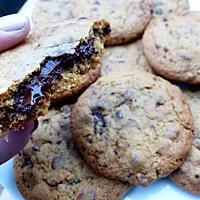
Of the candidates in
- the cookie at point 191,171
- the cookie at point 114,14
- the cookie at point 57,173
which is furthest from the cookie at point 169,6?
the cookie at point 57,173

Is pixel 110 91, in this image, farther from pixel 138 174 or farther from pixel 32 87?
pixel 32 87

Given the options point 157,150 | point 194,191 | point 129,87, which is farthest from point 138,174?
point 129,87

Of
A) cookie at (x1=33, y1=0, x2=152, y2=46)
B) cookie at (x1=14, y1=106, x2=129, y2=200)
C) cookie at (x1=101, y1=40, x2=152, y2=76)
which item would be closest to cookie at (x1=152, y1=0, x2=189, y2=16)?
cookie at (x1=33, y1=0, x2=152, y2=46)

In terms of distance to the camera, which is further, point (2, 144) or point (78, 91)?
point (78, 91)

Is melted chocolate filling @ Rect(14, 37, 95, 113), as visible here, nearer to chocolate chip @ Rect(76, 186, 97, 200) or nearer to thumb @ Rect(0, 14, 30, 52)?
thumb @ Rect(0, 14, 30, 52)

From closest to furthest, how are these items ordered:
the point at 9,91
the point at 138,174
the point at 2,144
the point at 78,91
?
the point at 9,91 → the point at 138,174 → the point at 2,144 → the point at 78,91

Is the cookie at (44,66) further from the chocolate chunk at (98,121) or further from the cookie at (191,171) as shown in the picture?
the cookie at (191,171)
